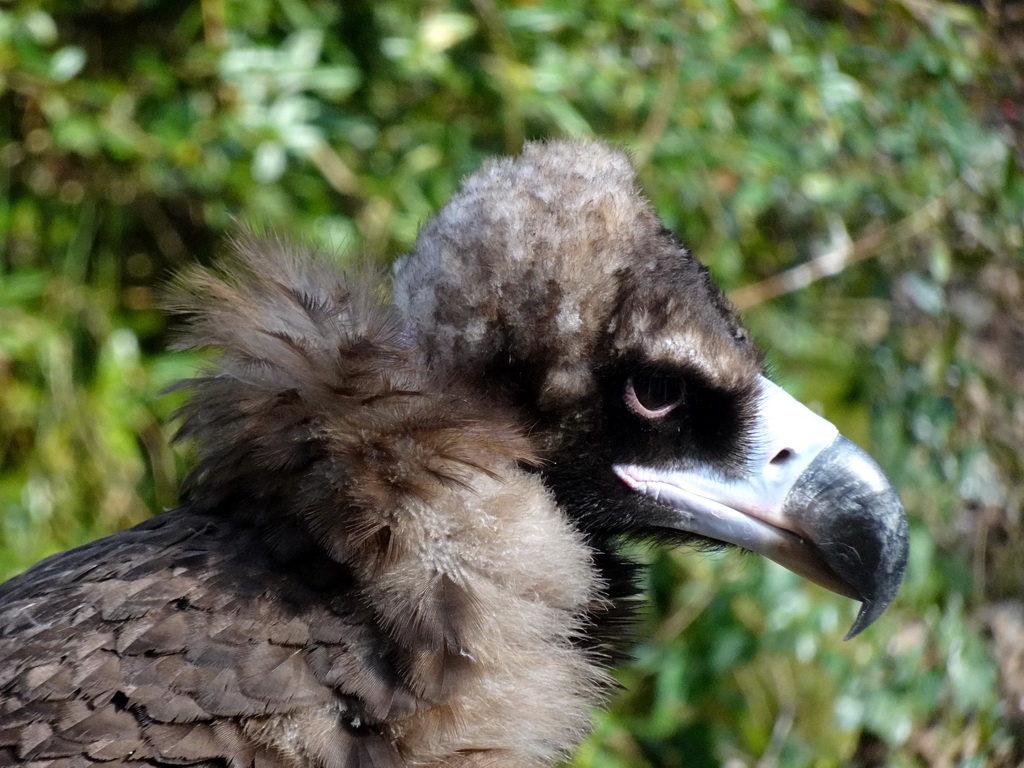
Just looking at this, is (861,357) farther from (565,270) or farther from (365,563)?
(365,563)

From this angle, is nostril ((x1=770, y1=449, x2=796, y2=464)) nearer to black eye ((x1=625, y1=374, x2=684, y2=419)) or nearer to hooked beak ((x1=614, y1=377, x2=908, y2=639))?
hooked beak ((x1=614, y1=377, x2=908, y2=639))

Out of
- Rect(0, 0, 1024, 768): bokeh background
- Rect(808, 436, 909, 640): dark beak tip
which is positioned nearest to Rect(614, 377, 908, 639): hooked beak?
Rect(808, 436, 909, 640): dark beak tip

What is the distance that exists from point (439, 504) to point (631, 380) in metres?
0.31

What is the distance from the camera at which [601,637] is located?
61.5 inches

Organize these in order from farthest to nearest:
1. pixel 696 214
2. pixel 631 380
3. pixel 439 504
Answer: pixel 696 214, pixel 631 380, pixel 439 504

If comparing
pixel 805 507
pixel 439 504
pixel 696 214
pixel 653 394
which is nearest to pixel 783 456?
pixel 805 507

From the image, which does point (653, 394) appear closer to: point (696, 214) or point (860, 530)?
point (860, 530)

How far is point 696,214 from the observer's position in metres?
3.18

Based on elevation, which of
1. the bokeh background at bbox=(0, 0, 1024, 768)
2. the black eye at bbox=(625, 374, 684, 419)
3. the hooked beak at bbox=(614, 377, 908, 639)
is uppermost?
the black eye at bbox=(625, 374, 684, 419)

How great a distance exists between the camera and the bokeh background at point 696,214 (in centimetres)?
302

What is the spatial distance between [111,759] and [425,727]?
1.10 feet

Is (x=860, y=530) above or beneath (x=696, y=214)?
above

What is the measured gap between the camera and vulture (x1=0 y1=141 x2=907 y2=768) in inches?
51.1

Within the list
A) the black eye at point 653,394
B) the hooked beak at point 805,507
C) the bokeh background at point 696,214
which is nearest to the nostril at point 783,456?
the hooked beak at point 805,507
